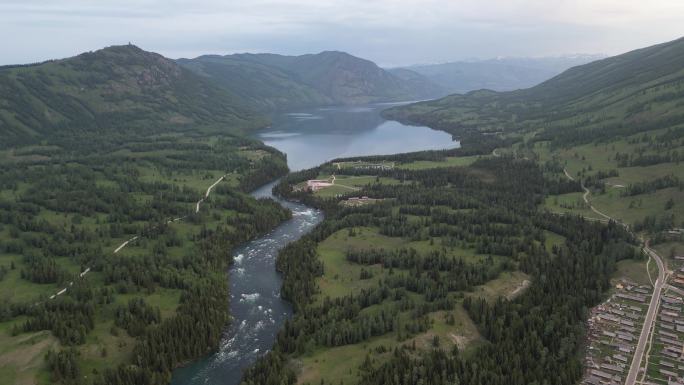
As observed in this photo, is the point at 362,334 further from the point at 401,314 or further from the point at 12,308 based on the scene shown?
the point at 12,308

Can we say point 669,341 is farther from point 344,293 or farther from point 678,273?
point 344,293

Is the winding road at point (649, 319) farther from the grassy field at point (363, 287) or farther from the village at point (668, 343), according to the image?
the grassy field at point (363, 287)

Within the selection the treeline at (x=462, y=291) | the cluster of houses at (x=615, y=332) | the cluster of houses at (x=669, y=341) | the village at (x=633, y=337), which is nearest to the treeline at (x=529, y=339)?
the treeline at (x=462, y=291)

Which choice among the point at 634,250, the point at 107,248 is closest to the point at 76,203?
the point at 107,248

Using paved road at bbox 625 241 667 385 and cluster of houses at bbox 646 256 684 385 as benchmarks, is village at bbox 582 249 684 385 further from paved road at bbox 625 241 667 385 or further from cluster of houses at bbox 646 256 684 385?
paved road at bbox 625 241 667 385

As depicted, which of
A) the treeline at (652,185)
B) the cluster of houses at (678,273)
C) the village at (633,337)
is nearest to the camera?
the village at (633,337)

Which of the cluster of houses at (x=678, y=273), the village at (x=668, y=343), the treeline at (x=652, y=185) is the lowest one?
the village at (x=668, y=343)

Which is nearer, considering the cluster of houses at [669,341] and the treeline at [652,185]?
the cluster of houses at [669,341]

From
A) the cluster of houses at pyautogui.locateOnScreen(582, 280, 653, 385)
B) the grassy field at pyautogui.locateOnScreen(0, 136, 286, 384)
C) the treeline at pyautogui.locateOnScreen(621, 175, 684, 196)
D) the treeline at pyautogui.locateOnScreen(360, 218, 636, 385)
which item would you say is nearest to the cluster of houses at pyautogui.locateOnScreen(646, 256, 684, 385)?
the cluster of houses at pyautogui.locateOnScreen(582, 280, 653, 385)
